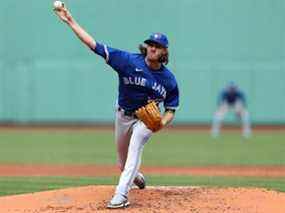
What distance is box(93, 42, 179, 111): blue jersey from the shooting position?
27.1ft

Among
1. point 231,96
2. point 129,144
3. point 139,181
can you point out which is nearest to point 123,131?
point 129,144

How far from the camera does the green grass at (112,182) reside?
11547 mm

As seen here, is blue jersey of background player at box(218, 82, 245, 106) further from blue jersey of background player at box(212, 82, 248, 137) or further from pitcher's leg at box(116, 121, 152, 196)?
pitcher's leg at box(116, 121, 152, 196)

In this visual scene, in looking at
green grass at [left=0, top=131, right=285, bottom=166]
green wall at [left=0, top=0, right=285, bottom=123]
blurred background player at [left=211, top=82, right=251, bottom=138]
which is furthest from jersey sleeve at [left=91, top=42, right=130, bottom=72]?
green wall at [left=0, top=0, right=285, bottom=123]

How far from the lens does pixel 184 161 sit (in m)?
17.2

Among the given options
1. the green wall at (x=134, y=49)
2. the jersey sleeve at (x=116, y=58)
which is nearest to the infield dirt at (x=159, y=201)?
the jersey sleeve at (x=116, y=58)

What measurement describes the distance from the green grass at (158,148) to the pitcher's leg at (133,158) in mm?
8121

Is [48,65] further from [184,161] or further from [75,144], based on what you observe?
[184,161]

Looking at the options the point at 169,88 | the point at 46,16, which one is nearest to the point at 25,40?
the point at 46,16

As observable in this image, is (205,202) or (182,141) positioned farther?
(182,141)

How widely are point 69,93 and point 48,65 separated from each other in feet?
4.03

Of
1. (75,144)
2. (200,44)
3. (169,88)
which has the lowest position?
(75,144)

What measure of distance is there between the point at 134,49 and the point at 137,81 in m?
20.6

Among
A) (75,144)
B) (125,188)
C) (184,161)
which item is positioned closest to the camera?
(125,188)
